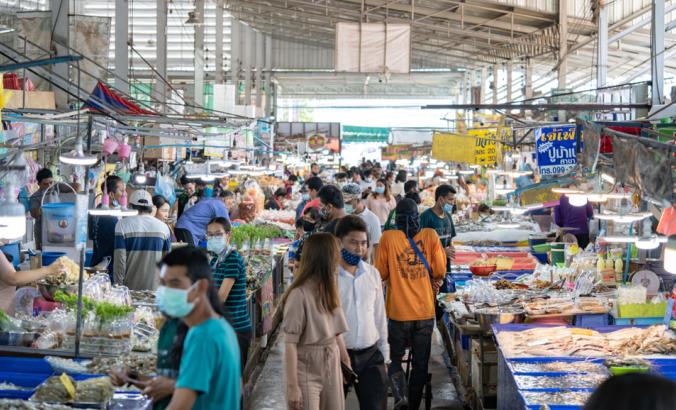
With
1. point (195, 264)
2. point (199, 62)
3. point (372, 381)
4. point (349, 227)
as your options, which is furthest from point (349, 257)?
point (199, 62)

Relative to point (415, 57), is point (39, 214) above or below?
below

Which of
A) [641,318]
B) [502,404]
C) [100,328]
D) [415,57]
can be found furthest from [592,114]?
[415,57]

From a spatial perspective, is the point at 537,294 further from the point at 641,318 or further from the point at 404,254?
the point at 404,254

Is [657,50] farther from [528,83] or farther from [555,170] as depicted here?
[528,83]

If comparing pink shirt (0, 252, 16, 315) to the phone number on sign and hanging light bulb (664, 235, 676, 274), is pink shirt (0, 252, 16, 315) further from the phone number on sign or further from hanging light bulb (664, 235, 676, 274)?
the phone number on sign

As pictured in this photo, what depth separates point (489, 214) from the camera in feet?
60.2

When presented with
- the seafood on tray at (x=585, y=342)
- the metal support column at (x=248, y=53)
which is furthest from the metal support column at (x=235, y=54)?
the seafood on tray at (x=585, y=342)

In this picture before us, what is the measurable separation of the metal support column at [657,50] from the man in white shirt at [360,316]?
498 cm

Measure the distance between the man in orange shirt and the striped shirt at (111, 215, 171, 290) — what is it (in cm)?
237

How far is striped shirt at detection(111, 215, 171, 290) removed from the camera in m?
8.58

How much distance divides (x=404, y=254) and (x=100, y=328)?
2.41m

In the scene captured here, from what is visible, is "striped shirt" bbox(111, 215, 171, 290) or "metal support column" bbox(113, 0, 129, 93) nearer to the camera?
"striped shirt" bbox(111, 215, 171, 290)

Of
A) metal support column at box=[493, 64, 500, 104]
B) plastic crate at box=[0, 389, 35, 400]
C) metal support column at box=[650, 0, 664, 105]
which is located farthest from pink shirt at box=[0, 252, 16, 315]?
metal support column at box=[493, 64, 500, 104]

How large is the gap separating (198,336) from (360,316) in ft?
8.35
